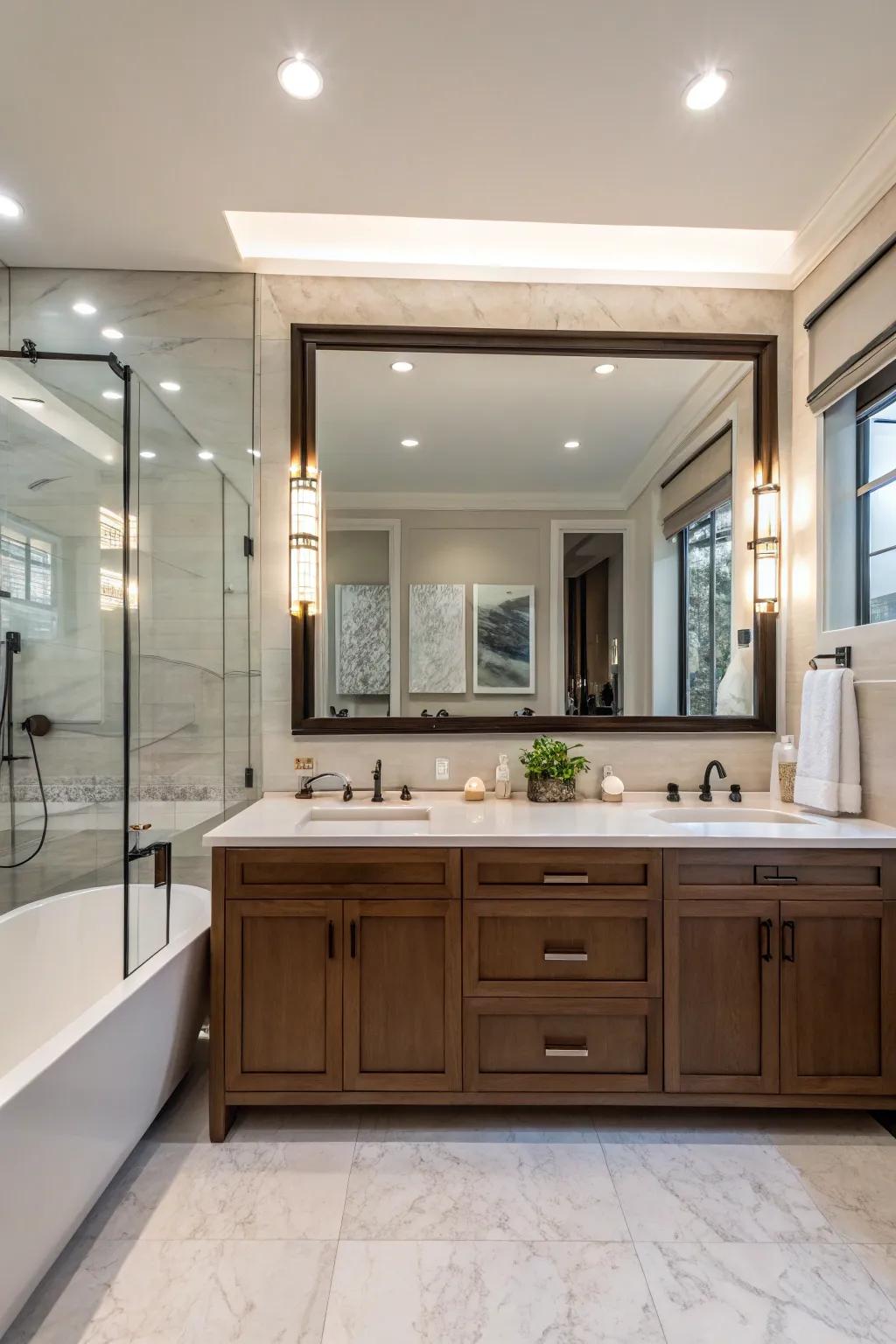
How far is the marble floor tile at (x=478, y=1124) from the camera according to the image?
6.07ft

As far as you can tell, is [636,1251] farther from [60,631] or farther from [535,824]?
[60,631]

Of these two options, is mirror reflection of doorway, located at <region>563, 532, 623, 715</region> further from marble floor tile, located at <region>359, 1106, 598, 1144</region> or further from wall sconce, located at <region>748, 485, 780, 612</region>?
marble floor tile, located at <region>359, 1106, 598, 1144</region>

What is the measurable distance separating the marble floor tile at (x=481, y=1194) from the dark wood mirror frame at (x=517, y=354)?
1.31 metres

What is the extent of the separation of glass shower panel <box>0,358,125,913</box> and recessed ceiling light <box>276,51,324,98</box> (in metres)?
0.98

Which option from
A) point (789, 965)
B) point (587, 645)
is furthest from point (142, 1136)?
point (587, 645)

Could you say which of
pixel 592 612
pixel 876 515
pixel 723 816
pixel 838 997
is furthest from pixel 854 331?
pixel 838 997

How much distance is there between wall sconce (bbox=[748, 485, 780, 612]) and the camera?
8.18 feet

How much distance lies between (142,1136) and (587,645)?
209cm

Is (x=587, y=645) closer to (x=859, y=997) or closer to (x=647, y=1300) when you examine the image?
(x=859, y=997)

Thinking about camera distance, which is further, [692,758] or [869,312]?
[692,758]

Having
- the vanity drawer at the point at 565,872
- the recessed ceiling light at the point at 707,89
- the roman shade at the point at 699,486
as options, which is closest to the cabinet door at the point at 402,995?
the vanity drawer at the point at 565,872

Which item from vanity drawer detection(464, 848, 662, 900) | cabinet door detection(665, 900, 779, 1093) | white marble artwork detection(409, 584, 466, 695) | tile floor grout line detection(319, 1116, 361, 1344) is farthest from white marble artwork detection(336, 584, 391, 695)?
tile floor grout line detection(319, 1116, 361, 1344)

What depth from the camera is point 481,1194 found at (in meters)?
1.64

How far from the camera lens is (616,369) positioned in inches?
98.6
